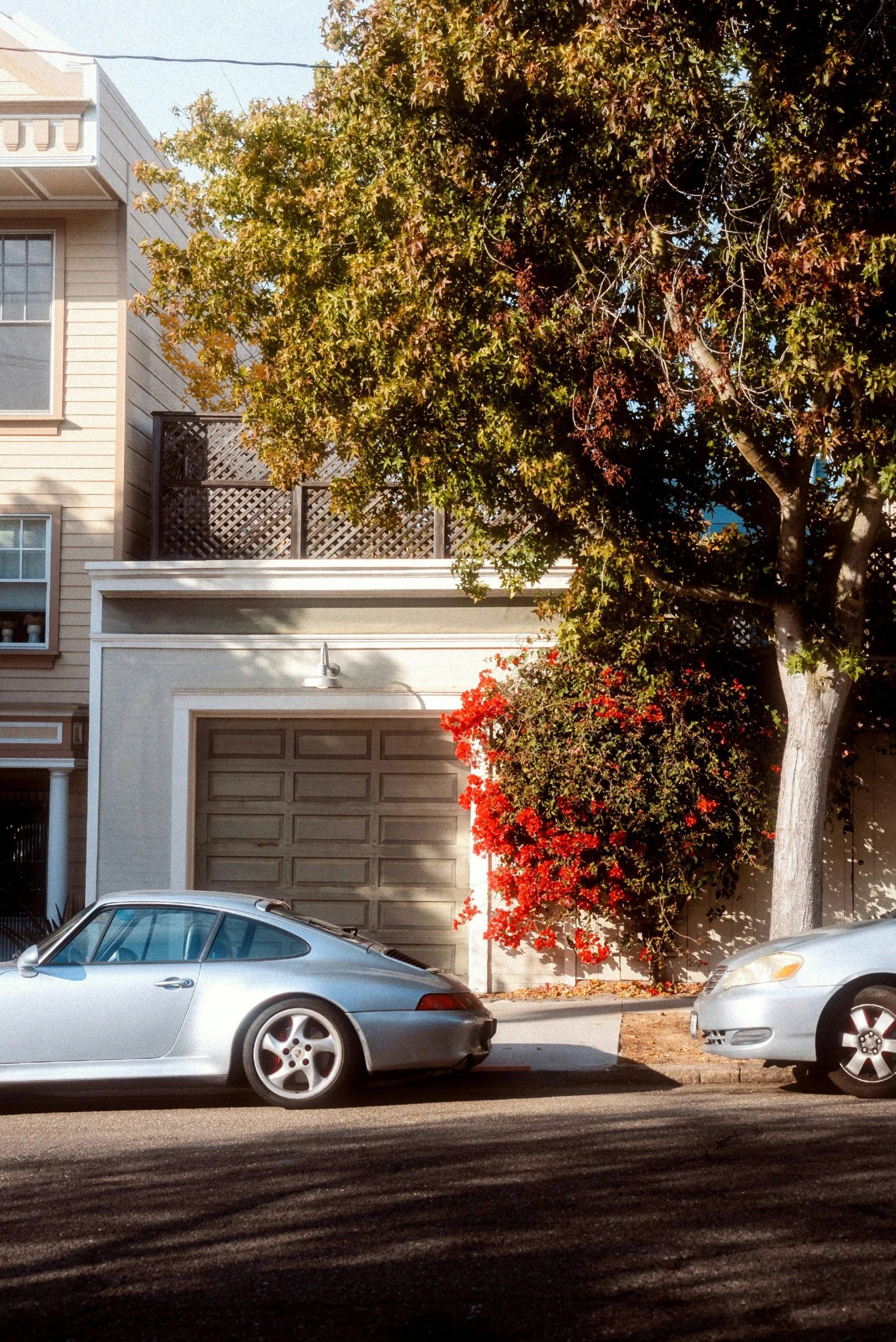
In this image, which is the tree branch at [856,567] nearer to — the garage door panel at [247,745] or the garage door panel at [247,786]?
the garage door panel at [247,745]

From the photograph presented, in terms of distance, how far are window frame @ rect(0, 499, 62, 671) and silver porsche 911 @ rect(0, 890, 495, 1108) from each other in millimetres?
6745

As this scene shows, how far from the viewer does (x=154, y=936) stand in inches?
322

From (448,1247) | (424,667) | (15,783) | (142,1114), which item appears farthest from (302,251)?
(448,1247)

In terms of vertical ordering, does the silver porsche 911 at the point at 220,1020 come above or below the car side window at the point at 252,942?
below

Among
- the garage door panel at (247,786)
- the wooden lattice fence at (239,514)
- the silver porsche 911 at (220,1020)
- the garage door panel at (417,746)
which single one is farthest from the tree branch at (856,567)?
the garage door panel at (247,786)

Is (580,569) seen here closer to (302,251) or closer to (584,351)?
(584,351)

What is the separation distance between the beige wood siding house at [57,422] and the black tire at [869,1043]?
8.73m

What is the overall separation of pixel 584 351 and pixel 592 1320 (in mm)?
6774

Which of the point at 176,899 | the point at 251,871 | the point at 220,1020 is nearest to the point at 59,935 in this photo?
the point at 176,899

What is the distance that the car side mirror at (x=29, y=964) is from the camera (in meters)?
7.97

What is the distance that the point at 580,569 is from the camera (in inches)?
423

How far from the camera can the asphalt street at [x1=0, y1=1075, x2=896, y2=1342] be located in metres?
4.20

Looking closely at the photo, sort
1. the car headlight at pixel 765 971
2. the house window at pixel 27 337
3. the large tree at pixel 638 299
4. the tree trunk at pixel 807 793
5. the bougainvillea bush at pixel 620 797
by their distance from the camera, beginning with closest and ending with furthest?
1. the car headlight at pixel 765 971
2. the large tree at pixel 638 299
3. the tree trunk at pixel 807 793
4. the bougainvillea bush at pixel 620 797
5. the house window at pixel 27 337

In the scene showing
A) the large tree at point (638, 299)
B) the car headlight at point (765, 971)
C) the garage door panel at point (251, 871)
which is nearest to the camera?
the car headlight at point (765, 971)
